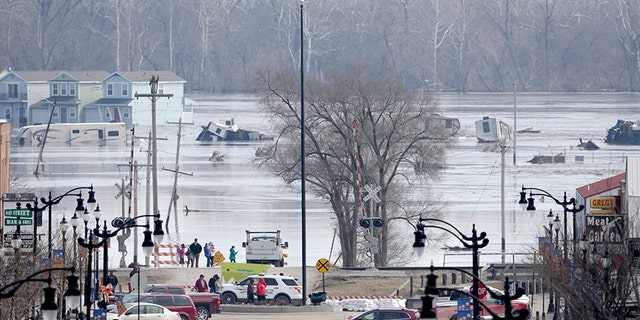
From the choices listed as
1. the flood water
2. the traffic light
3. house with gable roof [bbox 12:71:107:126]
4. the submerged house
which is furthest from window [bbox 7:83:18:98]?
the traffic light

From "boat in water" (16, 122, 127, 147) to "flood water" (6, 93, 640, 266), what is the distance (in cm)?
261

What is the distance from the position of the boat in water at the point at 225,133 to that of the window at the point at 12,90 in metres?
19.2

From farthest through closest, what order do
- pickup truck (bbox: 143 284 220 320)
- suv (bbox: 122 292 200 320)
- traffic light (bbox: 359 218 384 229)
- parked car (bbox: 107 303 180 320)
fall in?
traffic light (bbox: 359 218 384 229) < pickup truck (bbox: 143 284 220 320) < suv (bbox: 122 292 200 320) < parked car (bbox: 107 303 180 320)

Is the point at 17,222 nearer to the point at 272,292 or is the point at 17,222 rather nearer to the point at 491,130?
the point at 272,292

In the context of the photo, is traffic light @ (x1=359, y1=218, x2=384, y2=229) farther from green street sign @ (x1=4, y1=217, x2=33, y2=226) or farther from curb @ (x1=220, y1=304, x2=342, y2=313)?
green street sign @ (x1=4, y1=217, x2=33, y2=226)

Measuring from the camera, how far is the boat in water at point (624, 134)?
10838 centimetres

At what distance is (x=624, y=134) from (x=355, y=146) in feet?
204

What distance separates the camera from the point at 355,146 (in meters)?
51.2

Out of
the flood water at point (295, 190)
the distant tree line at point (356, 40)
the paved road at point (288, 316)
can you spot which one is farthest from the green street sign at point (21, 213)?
the distant tree line at point (356, 40)

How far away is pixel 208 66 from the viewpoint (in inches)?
6570

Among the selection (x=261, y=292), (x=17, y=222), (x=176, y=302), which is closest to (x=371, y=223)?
(x=261, y=292)

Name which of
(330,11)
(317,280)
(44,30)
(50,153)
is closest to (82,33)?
(44,30)

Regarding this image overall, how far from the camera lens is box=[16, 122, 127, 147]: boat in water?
393ft

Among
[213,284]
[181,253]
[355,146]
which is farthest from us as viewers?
[355,146]
